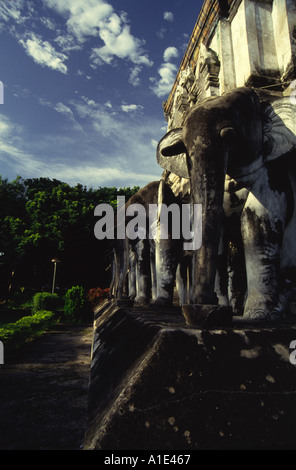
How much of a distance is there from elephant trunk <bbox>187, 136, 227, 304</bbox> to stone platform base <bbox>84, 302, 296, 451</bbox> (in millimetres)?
439

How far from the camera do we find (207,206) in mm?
1907

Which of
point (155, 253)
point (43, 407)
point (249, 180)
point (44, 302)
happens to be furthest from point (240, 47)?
point (44, 302)

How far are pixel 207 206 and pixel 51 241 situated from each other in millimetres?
19376

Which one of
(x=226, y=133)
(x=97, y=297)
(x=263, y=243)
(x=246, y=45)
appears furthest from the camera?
(x=97, y=297)

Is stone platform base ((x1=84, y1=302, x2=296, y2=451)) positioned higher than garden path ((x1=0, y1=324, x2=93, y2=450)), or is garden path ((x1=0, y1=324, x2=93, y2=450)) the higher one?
stone platform base ((x1=84, y1=302, x2=296, y2=451))

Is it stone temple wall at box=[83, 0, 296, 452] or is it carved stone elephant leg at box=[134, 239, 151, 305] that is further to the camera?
carved stone elephant leg at box=[134, 239, 151, 305]

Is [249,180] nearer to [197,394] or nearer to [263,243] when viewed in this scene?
[263,243]

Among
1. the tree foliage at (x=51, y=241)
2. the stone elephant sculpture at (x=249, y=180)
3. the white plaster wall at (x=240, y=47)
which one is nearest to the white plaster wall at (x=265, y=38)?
the white plaster wall at (x=240, y=47)

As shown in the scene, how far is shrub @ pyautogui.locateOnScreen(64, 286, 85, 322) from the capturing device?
13453 mm

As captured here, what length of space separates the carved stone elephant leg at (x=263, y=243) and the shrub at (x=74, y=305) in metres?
12.1

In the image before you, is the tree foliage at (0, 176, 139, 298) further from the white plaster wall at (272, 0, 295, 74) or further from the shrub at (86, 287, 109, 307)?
the white plaster wall at (272, 0, 295, 74)

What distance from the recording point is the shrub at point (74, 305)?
13.5 metres

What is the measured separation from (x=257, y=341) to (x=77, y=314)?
1306 cm

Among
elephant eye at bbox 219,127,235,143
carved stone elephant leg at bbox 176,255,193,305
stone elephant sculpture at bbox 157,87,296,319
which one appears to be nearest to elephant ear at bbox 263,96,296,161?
stone elephant sculpture at bbox 157,87,296,319
